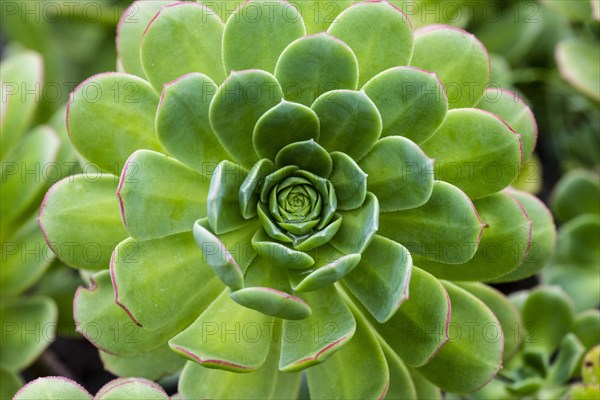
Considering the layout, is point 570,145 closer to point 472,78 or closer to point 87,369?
point 472,78

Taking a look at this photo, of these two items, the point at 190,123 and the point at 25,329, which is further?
the point at 25,329

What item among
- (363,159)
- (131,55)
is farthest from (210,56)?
(363,159)

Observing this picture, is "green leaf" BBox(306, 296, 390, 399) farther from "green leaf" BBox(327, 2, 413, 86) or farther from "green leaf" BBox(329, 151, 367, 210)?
"green leaf" BBox(327, 2, 413, 86)

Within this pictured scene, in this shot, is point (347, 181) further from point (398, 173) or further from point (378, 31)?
point (378, 31)

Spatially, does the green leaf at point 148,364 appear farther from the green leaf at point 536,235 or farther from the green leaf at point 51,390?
the green leaf at point 536,235

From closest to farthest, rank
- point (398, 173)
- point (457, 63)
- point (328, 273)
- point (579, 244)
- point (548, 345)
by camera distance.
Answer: point (328, 273) < point (398, 173) < point (457, 63) < point (548, 345) < point (579, 244)

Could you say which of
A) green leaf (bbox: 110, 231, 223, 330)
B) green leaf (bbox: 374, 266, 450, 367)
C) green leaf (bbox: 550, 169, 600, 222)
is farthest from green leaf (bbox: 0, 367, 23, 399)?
green leaf (bbox: 550, 169, 600, 222)

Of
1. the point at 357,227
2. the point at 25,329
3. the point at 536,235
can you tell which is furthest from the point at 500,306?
the point at 25,329
